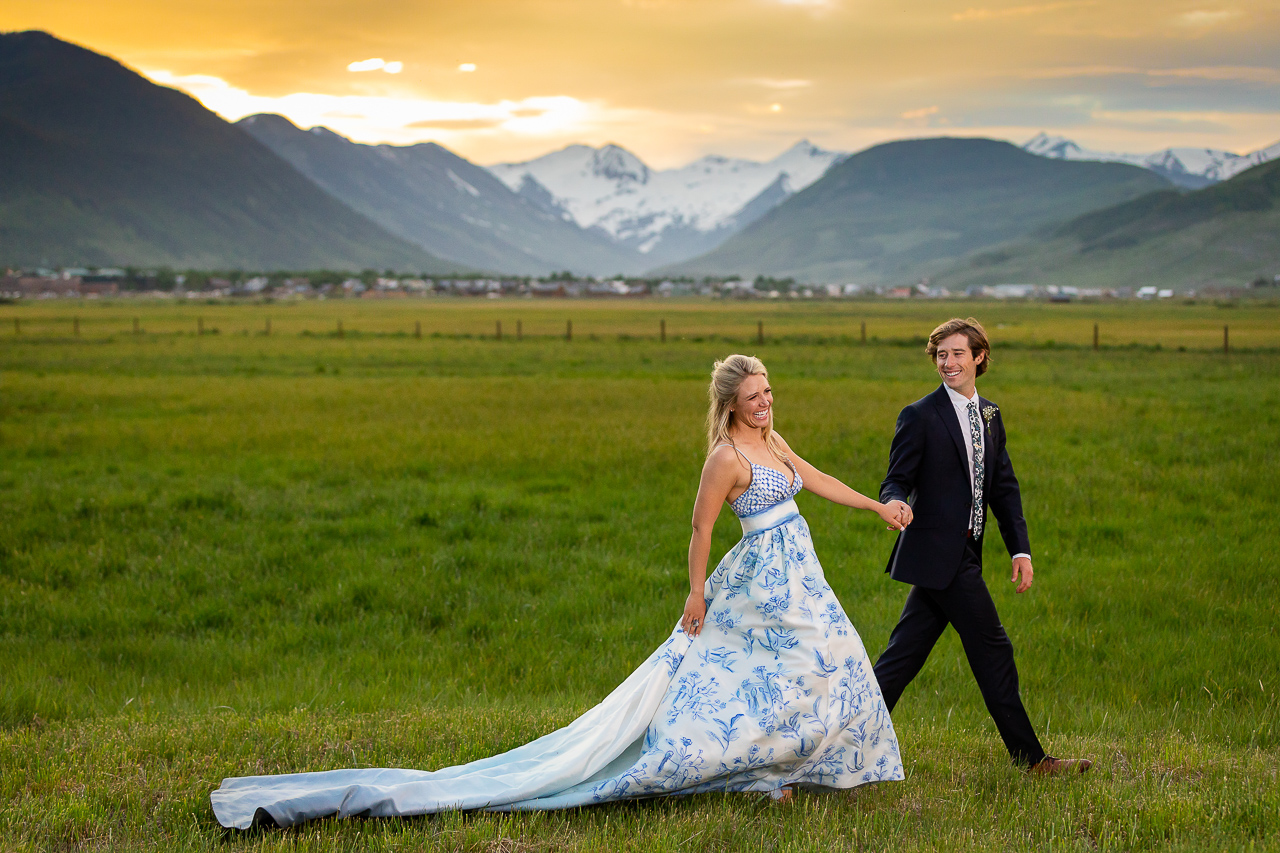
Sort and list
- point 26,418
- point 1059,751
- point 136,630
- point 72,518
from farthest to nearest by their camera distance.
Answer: point 26,418 → point 72,518 → point 136,630 → point 1059,751

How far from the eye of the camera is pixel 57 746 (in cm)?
612

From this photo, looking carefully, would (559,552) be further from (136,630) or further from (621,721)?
(621,721)

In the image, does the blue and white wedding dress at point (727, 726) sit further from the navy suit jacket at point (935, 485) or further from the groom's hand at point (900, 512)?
the navy suit jacket at point (935, 485)

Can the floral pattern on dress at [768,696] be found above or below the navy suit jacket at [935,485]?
below

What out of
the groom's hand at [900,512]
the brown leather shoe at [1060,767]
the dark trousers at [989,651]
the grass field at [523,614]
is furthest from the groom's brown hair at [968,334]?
the grass field at [523,614]

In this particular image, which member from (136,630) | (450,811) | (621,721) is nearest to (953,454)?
(621,721)

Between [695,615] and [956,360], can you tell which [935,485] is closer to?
[956,360]

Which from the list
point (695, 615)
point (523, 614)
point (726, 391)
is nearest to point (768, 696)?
point (695, 615)

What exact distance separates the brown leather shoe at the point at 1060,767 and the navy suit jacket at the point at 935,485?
1205mm

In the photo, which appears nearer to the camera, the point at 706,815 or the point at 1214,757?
the point at 706,815

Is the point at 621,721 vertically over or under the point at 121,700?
over

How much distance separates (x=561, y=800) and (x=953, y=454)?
9.64 feet

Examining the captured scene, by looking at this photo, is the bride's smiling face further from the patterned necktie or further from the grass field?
Result: the grass field

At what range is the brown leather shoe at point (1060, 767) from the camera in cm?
557
